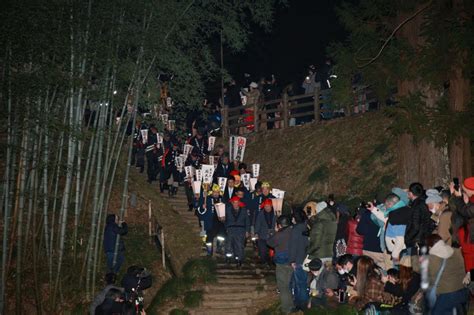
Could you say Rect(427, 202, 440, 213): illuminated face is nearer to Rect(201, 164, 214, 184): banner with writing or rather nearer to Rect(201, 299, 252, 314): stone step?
Rect(201, 299, 252, 314): stone step

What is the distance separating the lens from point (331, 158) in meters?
19.0

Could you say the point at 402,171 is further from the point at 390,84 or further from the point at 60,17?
the point at 60,17

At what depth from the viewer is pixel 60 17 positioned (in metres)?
12.7

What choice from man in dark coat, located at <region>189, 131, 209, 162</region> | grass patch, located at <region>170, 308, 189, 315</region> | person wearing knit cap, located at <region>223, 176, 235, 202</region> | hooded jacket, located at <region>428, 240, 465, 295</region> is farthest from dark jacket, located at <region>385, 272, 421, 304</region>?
man in dark coat, located at <region>189, 131, 209, 162</region>

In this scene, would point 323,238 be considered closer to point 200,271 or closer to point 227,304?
point 227,304

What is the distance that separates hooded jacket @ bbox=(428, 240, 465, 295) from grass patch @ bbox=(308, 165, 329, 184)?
10.6m

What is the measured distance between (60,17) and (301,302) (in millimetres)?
6069

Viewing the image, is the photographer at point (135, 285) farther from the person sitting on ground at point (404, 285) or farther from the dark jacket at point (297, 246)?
the person sitting on ground at point (404, 285)

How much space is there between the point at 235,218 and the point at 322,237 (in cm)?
256

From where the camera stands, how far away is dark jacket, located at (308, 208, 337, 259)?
12.0 meters

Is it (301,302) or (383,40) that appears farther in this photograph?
(383,40)

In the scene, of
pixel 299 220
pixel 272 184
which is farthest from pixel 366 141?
pixel 299 220

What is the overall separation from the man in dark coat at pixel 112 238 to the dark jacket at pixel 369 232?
495 cm

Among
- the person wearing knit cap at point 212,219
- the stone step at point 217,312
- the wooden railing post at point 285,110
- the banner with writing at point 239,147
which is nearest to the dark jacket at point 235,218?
the person wearing knit cap at point 212,219
